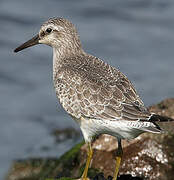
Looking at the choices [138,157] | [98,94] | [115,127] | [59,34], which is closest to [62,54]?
[59,34]

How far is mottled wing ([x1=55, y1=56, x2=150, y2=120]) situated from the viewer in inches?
317

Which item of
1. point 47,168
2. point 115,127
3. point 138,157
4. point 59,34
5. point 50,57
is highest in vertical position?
point 59,34

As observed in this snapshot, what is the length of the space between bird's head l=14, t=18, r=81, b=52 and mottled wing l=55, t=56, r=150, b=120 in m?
0.79

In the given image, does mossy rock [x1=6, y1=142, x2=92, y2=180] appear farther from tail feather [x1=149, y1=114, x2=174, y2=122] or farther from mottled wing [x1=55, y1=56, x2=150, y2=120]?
tail feather [x1=149, y1=114, x2=174, y2=122]

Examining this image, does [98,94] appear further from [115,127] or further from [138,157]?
[138,157]

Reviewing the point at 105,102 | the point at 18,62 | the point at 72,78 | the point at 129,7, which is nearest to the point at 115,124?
the point at 105,102

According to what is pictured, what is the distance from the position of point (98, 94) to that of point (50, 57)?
1030 centimetres

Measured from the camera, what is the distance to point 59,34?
30.7 feet

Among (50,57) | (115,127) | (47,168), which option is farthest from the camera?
(50,57)

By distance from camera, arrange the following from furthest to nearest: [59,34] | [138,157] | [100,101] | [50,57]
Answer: [50,57] → [138,157] → [59,34] → [100,101]

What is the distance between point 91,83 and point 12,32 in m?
12.4

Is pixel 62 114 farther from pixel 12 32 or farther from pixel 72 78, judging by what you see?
pixel 72 78

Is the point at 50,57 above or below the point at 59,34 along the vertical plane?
below

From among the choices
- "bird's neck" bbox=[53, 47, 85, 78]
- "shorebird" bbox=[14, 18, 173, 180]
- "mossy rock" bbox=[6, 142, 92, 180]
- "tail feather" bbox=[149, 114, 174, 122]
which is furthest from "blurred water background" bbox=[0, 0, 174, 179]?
"tail feather" bbox=[149, 114, 174, 122]
